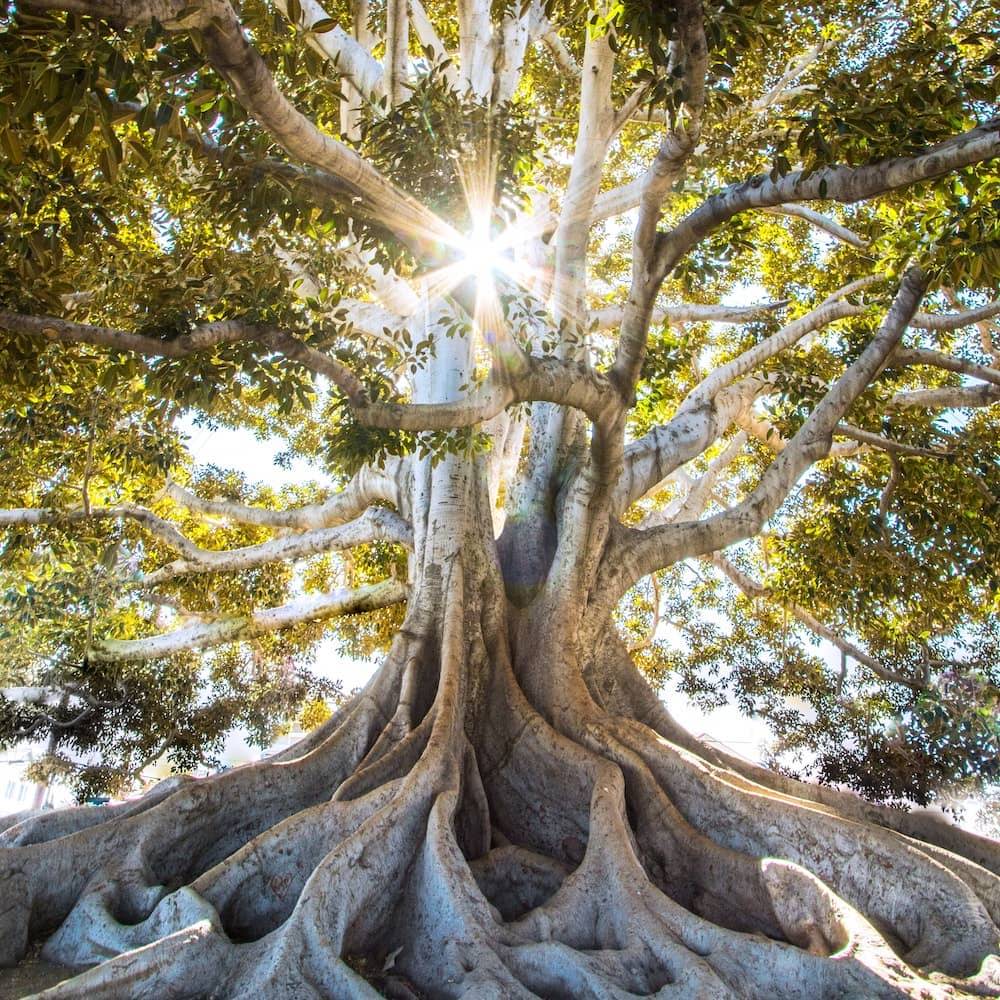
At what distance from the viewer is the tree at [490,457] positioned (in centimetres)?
316

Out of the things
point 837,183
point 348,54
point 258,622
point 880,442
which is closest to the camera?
point 837,183

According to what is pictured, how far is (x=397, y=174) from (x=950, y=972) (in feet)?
15.4

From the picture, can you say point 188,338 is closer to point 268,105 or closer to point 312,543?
point 268,105

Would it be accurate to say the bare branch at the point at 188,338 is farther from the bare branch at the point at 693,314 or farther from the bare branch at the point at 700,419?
the bare branch at the point at 693,314

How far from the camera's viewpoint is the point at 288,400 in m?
4.59

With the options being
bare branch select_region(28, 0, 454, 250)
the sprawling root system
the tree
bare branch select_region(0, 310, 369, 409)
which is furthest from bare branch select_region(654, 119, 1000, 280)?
the sprawling root system

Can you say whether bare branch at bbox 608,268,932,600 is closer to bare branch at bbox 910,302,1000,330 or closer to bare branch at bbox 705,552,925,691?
bare branch at bbox 910,302,1000,330

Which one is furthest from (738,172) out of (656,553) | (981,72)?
(656,553)

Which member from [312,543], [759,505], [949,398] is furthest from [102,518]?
[949,398]

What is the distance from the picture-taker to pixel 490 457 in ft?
26.0

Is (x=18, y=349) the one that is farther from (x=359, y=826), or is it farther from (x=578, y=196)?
(x=578, y=196)

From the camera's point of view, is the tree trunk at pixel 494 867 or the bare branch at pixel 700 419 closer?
the tree trunk at pixel 494 867

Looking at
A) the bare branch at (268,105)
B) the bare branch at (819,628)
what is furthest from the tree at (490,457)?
the bare branch at (819,628)

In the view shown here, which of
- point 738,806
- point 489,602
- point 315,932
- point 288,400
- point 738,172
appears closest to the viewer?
point 315,932
